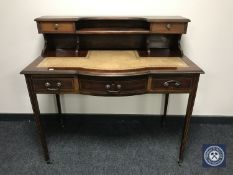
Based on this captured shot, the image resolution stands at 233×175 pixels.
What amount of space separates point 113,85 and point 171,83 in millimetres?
368

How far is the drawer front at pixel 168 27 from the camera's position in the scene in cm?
147

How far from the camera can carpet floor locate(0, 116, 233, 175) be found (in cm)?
159

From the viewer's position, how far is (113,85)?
1.27m

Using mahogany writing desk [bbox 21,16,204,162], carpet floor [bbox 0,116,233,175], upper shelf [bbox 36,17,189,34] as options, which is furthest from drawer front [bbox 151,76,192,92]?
carpet floor [bbox 0,116,233,175]

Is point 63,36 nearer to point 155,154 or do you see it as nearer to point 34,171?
point 34,171

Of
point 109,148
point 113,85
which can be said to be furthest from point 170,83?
point 109,148

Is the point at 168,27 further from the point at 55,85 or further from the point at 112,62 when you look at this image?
the point at 55,85

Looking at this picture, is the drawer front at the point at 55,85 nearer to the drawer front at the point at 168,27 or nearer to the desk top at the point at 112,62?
the desk top at the point at 112,62

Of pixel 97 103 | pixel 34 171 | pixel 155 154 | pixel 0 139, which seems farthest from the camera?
pixel 97 103

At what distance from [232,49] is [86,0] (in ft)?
4.25

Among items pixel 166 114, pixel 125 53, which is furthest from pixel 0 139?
pixel 166 114

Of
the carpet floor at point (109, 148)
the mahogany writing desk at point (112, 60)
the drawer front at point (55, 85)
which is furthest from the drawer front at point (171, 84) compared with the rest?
the carpet floor at point (109, 148)

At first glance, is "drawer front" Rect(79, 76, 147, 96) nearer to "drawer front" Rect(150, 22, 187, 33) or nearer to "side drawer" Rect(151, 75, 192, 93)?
"side drawer" Rect(151, 75, 192, 93)

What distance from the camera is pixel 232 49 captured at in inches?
70.0
